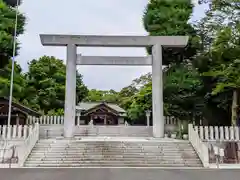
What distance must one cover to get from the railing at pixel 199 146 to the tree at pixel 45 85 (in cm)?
1590

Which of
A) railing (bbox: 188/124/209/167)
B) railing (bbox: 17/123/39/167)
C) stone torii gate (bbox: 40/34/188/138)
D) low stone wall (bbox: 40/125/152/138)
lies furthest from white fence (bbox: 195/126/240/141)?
railing (bbox: 17/123/39/167)

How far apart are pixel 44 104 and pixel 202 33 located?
15017mm

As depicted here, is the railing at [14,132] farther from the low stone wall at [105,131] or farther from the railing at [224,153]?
the railing at [224,153]

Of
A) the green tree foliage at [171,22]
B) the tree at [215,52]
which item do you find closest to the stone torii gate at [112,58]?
the tree at [215,52]

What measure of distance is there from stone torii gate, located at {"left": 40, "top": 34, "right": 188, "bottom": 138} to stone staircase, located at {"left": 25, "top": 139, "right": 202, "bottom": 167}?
110 inches

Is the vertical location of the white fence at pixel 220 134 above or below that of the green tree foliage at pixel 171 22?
below

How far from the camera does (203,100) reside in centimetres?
1667

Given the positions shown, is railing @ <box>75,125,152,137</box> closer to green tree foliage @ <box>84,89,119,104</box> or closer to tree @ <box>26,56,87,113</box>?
tree @ <box>26,56,87,113</box>

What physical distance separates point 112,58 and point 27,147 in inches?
267

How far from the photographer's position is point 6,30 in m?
18.2

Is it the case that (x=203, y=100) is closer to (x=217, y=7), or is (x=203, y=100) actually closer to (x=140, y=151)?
(x=217, y=7)

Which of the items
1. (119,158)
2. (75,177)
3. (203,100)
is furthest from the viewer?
(203,100)

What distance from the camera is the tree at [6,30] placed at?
17.2 meters

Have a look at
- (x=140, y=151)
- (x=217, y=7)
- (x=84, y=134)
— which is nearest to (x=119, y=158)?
(x=140, y=151)
